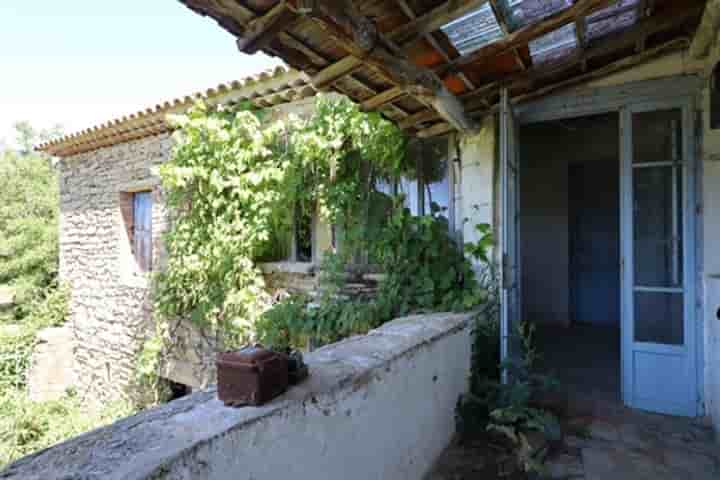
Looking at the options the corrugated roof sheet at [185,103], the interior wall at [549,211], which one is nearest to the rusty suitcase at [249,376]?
the corrugated roof sheet at [185,103]

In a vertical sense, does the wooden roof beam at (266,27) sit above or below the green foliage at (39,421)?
above

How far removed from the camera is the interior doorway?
227 inches

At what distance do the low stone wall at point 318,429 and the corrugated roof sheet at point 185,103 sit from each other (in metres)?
3.21

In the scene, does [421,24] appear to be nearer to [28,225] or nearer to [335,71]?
[335,71]

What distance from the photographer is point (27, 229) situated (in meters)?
9.59

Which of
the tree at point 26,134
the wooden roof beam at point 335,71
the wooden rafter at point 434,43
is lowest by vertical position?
the wooden roof beam at point 335,71

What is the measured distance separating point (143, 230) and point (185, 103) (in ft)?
8.18

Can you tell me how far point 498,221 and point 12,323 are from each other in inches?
368

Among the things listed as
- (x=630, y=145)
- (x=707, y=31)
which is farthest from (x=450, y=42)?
(x=630, y=145)

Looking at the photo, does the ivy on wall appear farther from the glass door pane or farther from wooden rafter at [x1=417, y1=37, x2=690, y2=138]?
the glass door pane

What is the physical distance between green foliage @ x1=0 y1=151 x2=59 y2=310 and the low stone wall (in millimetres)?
9259

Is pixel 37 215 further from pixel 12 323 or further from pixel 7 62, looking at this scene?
pixel 7 62

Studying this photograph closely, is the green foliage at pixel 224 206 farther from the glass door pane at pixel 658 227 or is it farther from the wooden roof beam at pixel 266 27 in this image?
the glass door pane at pixel 658 227

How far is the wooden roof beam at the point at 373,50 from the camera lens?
1.77m
